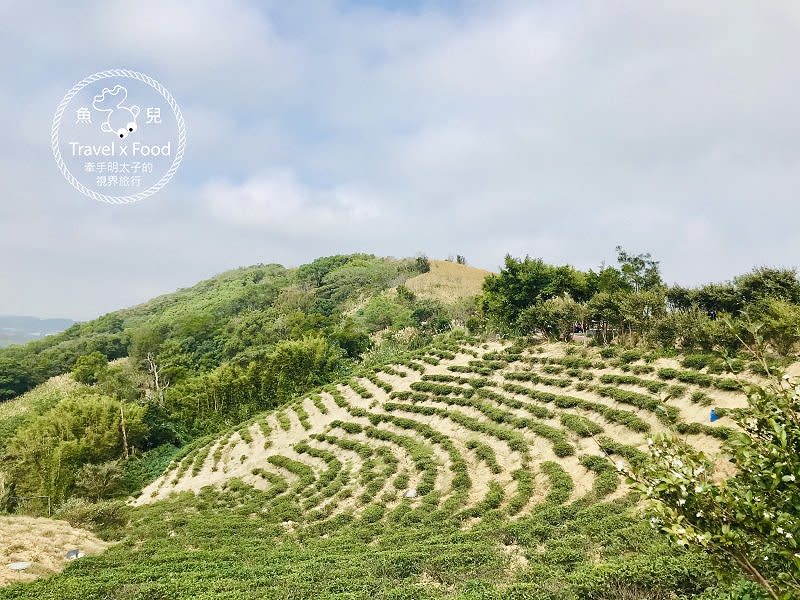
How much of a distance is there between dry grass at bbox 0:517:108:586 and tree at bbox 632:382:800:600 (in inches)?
673

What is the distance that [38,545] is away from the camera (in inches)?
664

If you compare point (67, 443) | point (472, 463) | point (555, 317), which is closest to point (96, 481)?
point (67, 443)

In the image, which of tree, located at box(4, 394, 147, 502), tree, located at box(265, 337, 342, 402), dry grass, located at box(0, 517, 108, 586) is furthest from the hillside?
tree, located at box(265, 337, 342, 402)

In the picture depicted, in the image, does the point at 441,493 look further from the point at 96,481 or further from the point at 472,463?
the point at 96,481

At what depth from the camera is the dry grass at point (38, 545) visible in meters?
14.6

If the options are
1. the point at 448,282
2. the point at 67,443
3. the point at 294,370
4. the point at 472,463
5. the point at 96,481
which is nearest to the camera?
the point at 472,463

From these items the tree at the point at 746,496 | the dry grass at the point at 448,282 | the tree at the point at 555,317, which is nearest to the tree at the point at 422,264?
the dry grass at the point at 448,282

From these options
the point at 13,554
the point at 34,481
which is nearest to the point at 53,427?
A: the point at 34,481

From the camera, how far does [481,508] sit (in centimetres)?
1764

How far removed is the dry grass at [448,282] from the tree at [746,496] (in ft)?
279

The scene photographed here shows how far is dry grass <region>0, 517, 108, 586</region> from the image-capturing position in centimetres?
1464

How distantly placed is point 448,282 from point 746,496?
3920 inches

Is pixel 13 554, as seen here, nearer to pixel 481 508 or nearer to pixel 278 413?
pixel 481 508

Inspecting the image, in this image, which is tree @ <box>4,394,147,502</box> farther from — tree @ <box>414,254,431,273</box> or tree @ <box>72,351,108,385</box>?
tree @ <box>414,254,431,273</box>
